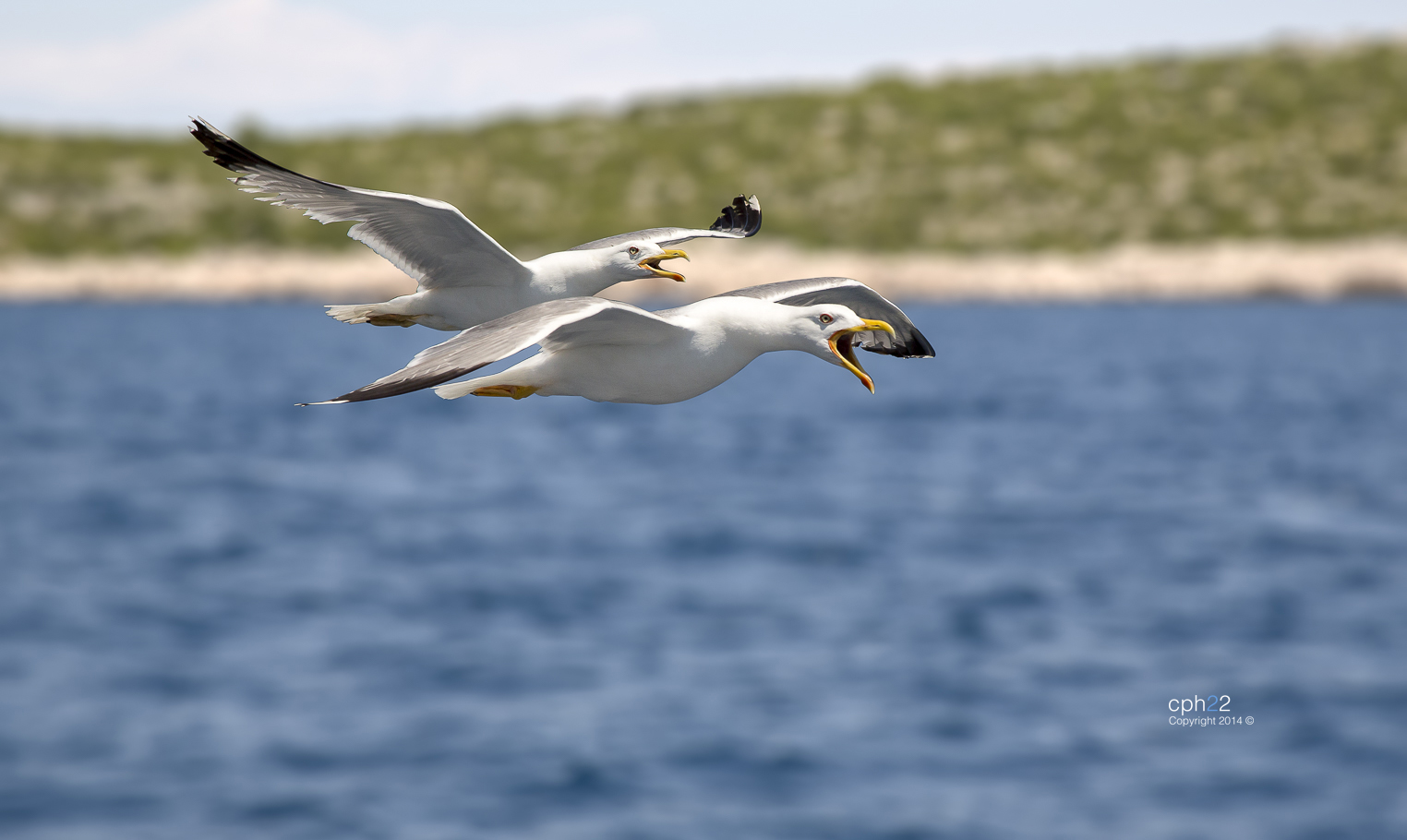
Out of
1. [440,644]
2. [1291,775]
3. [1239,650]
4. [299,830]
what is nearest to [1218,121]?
[1239,650]

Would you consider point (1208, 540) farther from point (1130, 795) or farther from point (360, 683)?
point (360, 683)

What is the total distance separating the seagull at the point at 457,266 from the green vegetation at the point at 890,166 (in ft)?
1.17

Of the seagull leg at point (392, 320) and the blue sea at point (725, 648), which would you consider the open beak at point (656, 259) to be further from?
the blue sea at point (725, 648)

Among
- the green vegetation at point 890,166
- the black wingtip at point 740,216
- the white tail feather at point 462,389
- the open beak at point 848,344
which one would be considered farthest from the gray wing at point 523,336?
the black wingtip at point 740,216

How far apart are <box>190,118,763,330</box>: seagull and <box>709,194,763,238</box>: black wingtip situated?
125cm

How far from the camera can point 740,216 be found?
6.71 m

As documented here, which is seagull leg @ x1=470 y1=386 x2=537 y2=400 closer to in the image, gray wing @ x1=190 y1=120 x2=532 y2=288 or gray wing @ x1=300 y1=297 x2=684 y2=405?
gray wing @ x1=300 y1=297 x2=684 y2=405

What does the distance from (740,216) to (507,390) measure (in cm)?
228

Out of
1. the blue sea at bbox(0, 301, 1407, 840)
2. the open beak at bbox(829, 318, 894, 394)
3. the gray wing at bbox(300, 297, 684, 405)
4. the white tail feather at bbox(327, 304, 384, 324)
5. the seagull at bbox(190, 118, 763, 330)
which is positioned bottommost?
the gray wing at bbox(300, 297, 684, 405)

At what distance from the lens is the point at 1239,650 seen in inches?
3696

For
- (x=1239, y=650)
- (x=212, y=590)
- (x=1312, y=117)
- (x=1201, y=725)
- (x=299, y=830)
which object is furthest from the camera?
(x=212, y=590)

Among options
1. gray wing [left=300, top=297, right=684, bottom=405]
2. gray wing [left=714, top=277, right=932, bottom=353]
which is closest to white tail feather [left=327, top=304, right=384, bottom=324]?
gray wing [left=300, top=297, right=684, bottom=405]

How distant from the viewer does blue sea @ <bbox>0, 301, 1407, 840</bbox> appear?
77875mm

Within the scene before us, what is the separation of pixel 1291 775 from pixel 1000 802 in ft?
56.1
